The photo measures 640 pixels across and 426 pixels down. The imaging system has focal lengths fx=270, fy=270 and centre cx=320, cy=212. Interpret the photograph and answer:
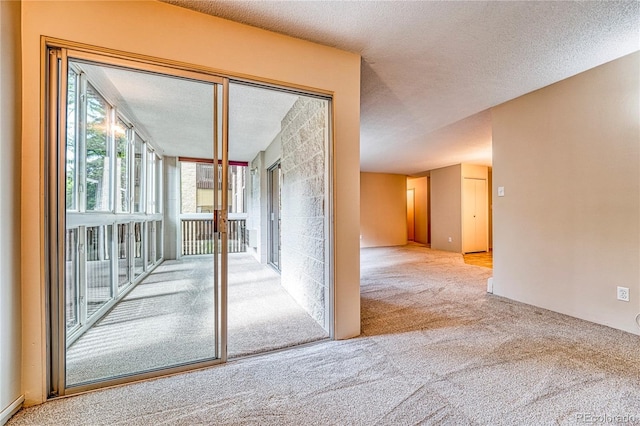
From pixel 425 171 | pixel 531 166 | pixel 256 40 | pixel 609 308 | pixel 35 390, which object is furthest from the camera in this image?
pixel 425 171

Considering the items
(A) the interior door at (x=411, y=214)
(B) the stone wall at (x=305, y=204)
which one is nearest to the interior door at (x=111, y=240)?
(B) the stone wall at (x=305, y=204)

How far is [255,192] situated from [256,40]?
415 cm

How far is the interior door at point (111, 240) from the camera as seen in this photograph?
154 centimetres

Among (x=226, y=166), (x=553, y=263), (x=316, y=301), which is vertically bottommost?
(x=316, y=301)

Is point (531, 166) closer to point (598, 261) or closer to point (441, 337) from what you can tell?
point (598, 261)

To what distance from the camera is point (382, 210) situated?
340 inches

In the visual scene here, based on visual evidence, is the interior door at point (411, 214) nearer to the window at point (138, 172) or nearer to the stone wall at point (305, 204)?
the stone wall at point (305, 204)

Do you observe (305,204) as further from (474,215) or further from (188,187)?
(474,215)

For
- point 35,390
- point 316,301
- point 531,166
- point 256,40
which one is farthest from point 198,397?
point 531,166

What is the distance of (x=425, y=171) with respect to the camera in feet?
27.6

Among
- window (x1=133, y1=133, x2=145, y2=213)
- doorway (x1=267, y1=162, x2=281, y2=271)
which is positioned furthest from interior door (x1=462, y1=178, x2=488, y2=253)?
window (x1=133, y1=133, x2=145, y2=213)

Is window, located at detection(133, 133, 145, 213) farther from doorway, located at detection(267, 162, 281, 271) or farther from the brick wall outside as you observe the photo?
doorway, located at detection(267, 162, 281, 271)

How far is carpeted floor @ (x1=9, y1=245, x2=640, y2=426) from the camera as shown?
135cm

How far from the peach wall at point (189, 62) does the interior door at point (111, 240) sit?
6 cm
